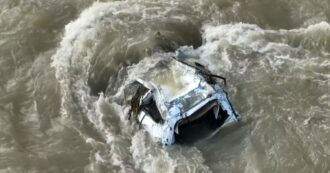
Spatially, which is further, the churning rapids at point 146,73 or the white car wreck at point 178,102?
the churning rapids at point 146,73

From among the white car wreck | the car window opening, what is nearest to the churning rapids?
the car window opening

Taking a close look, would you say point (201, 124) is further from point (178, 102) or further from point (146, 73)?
point (146, 73)

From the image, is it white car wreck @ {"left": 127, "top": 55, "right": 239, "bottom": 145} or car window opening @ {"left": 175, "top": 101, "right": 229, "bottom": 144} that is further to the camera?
car window opening @ {"left": 175, "top": 101, "right": 229, "bottom": 144}

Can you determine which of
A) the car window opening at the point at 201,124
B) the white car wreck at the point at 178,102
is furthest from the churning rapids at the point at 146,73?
the white car wreck at the point at 178,102

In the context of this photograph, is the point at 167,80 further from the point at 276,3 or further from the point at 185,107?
the point at 276,3

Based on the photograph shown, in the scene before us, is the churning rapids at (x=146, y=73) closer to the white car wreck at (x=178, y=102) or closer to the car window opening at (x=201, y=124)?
the car window opening at (x=201, y=124)

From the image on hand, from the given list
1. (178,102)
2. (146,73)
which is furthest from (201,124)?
(146,73)

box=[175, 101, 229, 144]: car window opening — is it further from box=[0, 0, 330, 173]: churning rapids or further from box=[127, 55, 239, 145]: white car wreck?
box=[0, 0, 330, 173]: churning rapids
